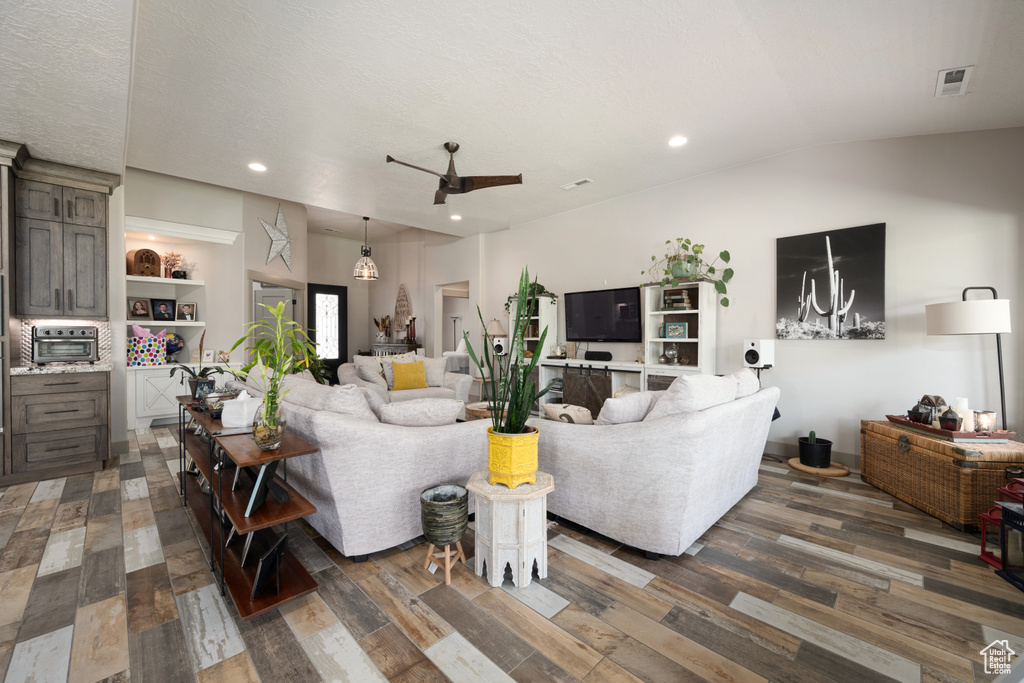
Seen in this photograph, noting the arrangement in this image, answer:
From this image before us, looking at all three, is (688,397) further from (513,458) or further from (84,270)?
(84,270)

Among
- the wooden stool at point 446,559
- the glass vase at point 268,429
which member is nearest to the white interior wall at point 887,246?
the wooden stool at point 446,559

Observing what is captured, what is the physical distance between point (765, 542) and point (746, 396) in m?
0.85

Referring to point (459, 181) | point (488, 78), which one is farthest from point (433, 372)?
point (488, 78)

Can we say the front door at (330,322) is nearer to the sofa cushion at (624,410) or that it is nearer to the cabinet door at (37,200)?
the cabinet door at (37,200)

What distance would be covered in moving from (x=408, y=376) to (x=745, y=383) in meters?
3.93

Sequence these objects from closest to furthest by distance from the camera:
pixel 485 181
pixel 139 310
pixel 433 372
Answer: pixel 485 181 → pixel 139 310 → pixel 433 372

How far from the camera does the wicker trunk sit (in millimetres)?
2455

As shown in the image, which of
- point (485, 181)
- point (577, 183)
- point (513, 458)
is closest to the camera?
point (513, 458)

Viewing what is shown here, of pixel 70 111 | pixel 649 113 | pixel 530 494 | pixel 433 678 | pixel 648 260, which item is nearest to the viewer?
pixel 433 678

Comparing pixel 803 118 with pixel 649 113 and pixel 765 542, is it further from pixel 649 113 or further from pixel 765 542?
pixel 765 542

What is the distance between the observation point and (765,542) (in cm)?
237

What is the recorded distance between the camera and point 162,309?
17.8 feet

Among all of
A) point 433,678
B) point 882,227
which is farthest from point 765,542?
point 882,227

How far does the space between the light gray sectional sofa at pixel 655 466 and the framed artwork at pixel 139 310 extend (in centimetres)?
549
